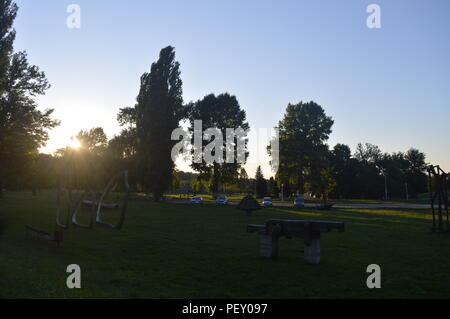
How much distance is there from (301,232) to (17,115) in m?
25.6

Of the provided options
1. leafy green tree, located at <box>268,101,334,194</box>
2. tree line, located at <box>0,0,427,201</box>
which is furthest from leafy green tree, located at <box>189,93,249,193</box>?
leafy green tree, located at <box>268,101,334,194</box>

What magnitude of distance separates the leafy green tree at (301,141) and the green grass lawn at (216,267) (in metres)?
43.3

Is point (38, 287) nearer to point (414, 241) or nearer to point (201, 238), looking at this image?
point (201, 238)

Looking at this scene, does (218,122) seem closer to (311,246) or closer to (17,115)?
(17,115)

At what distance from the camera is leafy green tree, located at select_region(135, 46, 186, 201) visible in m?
50.2

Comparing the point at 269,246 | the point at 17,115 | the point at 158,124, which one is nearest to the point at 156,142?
the point at 158,124

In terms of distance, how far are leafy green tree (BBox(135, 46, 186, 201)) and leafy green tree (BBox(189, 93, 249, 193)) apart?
8287 mm

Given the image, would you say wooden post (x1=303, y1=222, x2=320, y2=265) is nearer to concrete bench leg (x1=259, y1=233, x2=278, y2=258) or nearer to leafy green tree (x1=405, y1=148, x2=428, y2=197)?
concrete bench leg (x1=259, y1=233, x2=278, y2=258)

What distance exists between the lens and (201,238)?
18719 millimetres

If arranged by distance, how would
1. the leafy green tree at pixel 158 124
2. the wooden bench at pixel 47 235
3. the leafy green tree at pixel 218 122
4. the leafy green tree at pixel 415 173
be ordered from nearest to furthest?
the wooden bench at pixel 47 235 → the leafy green tree at pixel 158 124 → the leafy green tree at pixel 218 122 → the leafy green tree at pixel 415 173

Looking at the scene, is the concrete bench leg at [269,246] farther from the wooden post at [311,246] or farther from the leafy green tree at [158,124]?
the leafy green tree at [158,124]

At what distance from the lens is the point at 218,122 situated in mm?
62906

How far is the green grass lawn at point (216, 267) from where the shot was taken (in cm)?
873

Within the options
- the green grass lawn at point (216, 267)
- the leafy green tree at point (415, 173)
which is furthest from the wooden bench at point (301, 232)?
the leafy green tree at point (415, 173)
